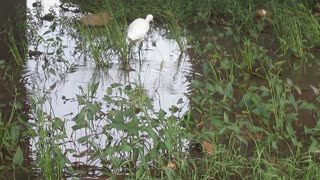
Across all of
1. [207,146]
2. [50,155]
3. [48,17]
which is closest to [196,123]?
[207,146]

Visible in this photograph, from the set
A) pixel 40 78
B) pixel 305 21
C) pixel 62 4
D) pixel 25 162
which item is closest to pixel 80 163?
pixel 25 162

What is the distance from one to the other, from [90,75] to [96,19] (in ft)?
6.20

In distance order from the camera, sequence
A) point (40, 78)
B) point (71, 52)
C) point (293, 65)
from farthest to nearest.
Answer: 1. point (71, 52)
2. point (293, 65)
3. point (40, 78)

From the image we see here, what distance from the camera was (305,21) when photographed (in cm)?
640

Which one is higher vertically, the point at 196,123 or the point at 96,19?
the point at 96,19

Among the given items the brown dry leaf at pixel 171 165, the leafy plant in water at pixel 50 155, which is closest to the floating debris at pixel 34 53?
the leafy plant in water at pixel 50 155

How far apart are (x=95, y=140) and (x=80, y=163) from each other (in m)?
0.31

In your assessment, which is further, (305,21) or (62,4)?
(62,4)

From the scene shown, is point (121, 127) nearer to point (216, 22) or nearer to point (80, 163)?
point (80, 163)

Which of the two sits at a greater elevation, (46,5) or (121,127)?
(46,5)

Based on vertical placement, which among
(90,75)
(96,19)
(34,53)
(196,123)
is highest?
(96,19)

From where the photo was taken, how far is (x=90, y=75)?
529cm

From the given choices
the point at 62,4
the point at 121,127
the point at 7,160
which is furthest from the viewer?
the point at 62,4

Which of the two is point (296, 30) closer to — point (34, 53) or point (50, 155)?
point (34, 53)
